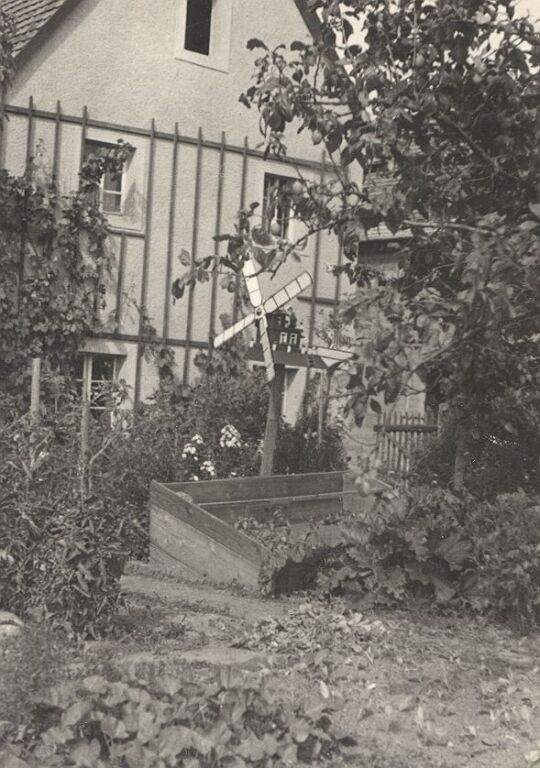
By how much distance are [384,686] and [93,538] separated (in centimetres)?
172

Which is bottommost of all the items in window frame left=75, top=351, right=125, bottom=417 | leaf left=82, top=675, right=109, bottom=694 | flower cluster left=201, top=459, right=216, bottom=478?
leaf left=82, top=675, right=109, bottom=694

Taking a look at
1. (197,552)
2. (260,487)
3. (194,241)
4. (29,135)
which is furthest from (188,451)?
(29,135)

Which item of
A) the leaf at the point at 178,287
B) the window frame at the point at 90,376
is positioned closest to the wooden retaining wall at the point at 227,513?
the leaf at the point at 178,287

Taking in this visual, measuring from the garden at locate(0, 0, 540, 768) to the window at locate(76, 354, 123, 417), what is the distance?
2901 mm

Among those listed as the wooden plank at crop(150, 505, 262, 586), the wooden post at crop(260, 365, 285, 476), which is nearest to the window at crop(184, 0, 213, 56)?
the wooden post at crop(260, 365, 285, 476)

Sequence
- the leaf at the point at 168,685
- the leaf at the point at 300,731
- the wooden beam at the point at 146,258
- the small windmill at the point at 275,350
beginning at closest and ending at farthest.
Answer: the leaf at the point at 300,731 → the leaf at the point at 168,685 → the small windmill at the point at 275,350 → the wooden beam at the point at 146,258

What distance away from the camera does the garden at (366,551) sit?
12.5 feet

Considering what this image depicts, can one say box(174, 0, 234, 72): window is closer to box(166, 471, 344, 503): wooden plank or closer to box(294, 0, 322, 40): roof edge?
box(294, 0, 322, 40): roof edge

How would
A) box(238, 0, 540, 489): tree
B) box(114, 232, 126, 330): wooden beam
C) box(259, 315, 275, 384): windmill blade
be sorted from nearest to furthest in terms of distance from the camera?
box(238, 0, 540, 489): tree → box(259, 315, 275, 384): windmill blade → box(114, 232, 126, 330): wooden beam

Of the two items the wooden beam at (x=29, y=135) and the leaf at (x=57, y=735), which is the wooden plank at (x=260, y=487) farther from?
the wooden beam at (x=29, y=135)

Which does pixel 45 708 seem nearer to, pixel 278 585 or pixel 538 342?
pixel 278 585

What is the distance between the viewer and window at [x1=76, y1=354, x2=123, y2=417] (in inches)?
471

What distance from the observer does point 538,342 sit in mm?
6621

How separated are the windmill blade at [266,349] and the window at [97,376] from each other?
2.77 meters
